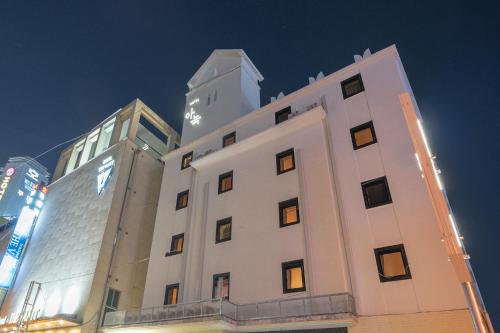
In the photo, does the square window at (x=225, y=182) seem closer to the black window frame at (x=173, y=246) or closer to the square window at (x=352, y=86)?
the black window frame at (x=173, y=246)

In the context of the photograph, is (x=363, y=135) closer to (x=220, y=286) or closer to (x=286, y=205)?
(x=286, y=205)

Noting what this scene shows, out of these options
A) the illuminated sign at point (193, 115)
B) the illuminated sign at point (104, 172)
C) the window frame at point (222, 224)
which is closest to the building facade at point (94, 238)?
the illuminated sign at point (104, 172)

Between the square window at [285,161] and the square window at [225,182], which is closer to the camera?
the square window at [285,161]

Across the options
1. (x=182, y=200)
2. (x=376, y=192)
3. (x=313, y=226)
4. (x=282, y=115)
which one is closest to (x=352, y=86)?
(x=282, y=115)

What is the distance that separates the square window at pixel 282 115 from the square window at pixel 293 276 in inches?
432

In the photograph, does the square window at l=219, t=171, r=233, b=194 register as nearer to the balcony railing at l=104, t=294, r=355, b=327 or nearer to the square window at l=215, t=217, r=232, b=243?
the square window at l=215, t=217, r=232, b=243

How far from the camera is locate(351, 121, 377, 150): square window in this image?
770 inches

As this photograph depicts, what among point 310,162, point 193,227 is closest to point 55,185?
point 193,227

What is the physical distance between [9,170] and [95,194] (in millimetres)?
60916

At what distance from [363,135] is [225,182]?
10.5 meters

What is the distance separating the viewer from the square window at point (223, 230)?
2256cm

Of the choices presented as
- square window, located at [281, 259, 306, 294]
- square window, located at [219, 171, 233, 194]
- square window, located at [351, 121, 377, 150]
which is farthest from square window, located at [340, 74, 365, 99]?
square window, located at [281, 259, 306, 294]

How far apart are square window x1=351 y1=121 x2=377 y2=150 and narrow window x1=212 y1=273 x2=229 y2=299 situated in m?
11.3

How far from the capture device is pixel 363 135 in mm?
20094
